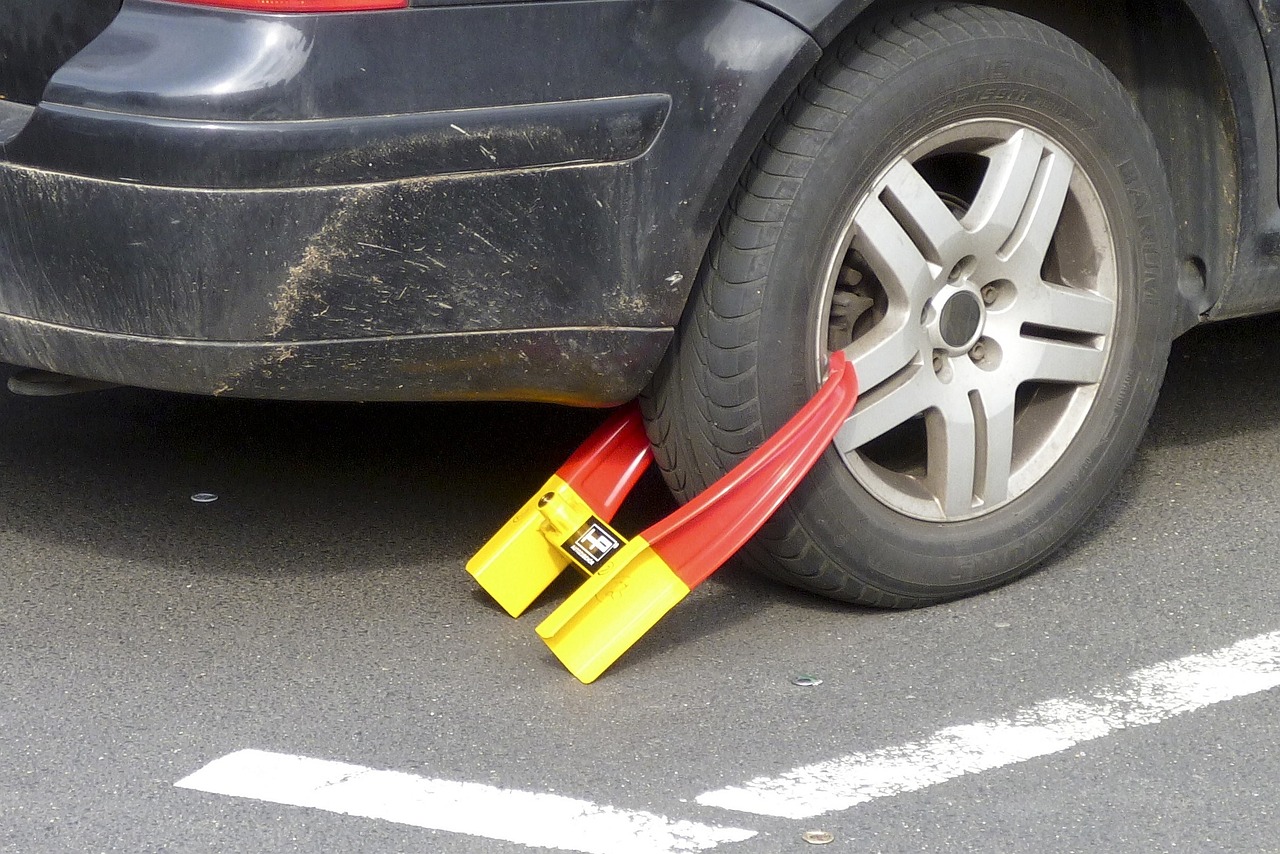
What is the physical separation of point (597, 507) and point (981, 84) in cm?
95

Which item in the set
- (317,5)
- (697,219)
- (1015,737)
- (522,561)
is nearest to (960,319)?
(697,219)

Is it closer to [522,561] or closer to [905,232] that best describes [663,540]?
[522,561]

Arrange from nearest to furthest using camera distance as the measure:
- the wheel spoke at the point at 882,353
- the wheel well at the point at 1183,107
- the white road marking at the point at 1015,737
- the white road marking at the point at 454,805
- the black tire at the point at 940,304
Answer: the white road marking at the point at 454,805, the white road marking at the point at 1015,737, the black tire at the point at 940,304, the wheel spoke at the point at 882,353, the wheel well at the point at 1183,107

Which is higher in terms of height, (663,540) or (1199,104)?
(1199,104)

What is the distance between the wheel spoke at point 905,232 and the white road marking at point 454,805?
0.95 meters

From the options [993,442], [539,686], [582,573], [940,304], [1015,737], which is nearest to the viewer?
[1015,737]

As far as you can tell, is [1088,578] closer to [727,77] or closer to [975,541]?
[975,541]

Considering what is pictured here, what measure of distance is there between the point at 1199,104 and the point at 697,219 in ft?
3.58

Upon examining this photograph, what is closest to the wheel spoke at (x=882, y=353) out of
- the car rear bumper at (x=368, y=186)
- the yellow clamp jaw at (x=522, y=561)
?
the car rear bumper at (x=368, y=186)

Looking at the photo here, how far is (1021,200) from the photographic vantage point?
2.59 meters

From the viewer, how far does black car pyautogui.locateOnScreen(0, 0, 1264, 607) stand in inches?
83.7

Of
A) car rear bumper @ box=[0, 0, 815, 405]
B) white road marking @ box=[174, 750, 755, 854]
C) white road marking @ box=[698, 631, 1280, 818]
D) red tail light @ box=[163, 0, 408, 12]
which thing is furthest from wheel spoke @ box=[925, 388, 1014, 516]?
red tail light @ box=[163, 0, 408, 12]

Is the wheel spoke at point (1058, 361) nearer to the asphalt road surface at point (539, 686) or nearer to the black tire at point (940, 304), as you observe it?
the black tire at point (940, 304)

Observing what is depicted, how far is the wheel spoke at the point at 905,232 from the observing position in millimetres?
2451
